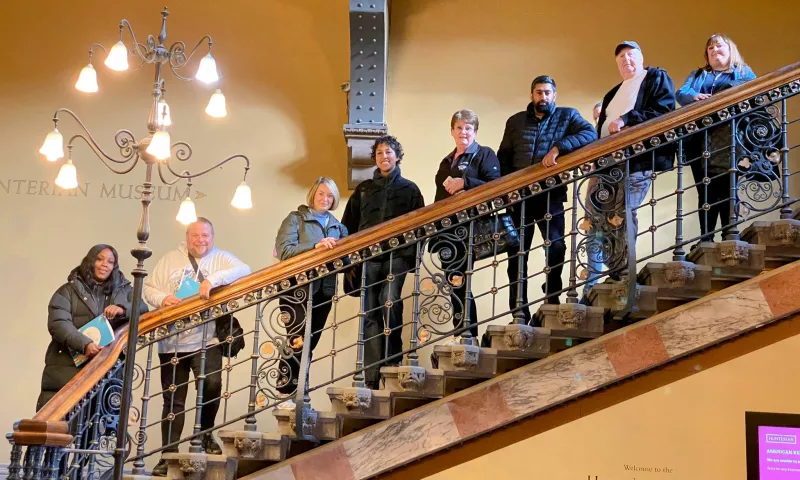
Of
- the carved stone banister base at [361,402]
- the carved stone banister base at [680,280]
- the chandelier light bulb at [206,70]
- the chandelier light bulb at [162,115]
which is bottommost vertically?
the carved stone banister base at [361,402]

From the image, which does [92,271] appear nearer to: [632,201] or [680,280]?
[632,201]

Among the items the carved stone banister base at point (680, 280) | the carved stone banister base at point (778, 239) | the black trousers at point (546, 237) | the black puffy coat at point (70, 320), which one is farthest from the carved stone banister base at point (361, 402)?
the carved stone banister base at point (778, 239)

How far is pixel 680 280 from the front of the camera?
4.72 meters

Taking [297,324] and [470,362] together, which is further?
[297,324]

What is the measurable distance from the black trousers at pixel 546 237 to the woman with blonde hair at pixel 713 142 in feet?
2.35

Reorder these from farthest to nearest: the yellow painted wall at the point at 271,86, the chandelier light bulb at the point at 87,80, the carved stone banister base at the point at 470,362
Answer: the yellow painted wall at the point at 271,86
the carved stone banister base at the point at 470,362
the chandelier light bulb at the point at 87,80

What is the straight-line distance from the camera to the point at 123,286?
18.6 feet

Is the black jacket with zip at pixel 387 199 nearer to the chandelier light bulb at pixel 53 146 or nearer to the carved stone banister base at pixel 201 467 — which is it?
the carved stone banister base at pixel 201 467

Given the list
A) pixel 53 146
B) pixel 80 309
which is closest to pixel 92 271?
pixel 80 309

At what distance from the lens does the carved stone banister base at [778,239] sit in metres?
4.79

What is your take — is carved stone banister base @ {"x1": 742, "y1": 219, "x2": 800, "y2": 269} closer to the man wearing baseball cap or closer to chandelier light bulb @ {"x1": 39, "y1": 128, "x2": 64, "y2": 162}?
the man wearing baseball cap

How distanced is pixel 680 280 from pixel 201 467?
8.33 ft

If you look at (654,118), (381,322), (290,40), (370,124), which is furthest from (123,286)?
(654,118)

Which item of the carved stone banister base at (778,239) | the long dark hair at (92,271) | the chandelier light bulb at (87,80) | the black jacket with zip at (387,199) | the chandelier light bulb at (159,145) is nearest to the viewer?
the chandelier light bulb at (159,145)
